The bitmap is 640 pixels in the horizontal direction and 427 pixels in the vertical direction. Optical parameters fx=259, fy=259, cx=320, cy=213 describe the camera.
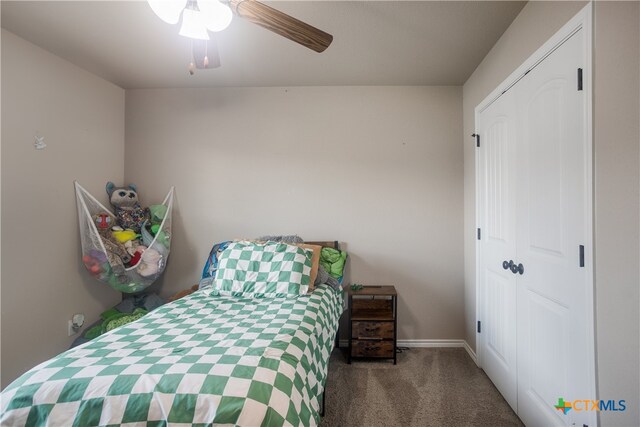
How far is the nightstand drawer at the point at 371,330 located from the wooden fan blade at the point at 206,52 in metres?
2.19

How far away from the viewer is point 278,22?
1.22 metres

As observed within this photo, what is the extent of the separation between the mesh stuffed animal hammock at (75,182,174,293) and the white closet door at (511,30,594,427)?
289 cm

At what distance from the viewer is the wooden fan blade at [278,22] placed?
117 centimetres

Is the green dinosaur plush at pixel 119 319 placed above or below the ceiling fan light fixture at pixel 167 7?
below

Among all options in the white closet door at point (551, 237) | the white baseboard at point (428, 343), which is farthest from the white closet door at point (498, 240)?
the white baseboard at point (428, 343)

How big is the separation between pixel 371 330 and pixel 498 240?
126 cm

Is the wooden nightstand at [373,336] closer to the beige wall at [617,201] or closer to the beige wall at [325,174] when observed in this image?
the beige wall at [325,174]

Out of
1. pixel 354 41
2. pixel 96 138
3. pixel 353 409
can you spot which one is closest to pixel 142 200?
pixel 96 138

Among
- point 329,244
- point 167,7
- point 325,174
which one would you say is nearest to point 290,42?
point 167,7

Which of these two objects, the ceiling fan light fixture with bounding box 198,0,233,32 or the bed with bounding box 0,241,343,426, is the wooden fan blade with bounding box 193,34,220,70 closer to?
the ceiling fan light fixture with bounding box 198,0,233,32

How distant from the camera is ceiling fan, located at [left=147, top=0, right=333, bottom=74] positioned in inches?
43.7

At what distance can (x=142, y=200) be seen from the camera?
8.98 ft

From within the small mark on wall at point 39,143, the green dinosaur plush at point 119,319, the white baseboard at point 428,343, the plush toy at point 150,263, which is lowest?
the white baseboard at point 428,343

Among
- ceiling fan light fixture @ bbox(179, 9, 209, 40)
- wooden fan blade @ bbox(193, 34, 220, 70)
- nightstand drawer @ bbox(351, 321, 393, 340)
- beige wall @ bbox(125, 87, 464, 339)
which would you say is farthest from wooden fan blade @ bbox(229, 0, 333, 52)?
nightstand drawer @ bbox(351, 321, 393, 340)
